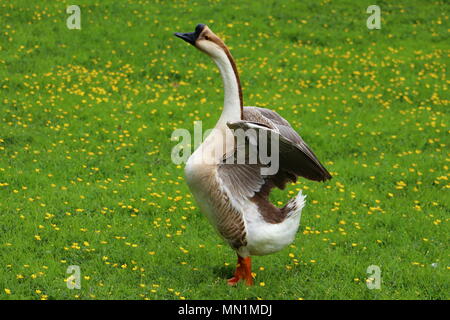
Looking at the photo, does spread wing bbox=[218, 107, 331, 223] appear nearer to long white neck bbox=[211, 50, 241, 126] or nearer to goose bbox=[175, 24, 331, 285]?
goose bbox=[175, 24, 331, 285]

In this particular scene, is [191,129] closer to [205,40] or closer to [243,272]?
[243,272]

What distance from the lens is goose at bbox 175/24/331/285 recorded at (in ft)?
20.3

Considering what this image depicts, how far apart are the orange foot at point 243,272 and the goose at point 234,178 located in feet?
0.34

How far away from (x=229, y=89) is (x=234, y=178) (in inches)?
35.8

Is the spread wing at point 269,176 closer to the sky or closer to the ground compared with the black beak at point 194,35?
closer to the ground

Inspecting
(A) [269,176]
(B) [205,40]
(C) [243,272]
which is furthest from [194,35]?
(C) [243,272]

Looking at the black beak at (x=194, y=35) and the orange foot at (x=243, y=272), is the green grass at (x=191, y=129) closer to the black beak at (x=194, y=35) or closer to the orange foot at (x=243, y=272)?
the orange foot at (x=243, y=272)

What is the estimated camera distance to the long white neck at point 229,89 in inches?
245

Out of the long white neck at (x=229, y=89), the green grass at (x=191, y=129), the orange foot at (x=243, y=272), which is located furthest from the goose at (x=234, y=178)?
the green grass at (x=191, y=129)

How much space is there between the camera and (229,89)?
246 inches

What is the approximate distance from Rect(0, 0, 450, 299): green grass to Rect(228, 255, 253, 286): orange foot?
0.14 meters

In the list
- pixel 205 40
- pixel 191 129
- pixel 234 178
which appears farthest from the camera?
pixel 191 129

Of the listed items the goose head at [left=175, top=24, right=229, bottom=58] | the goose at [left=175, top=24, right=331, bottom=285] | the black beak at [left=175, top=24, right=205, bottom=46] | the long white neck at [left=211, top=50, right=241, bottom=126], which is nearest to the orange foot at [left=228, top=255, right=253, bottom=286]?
the goose at [left=175, top=24, right=331, bottom=285]

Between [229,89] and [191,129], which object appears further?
[191,129]
